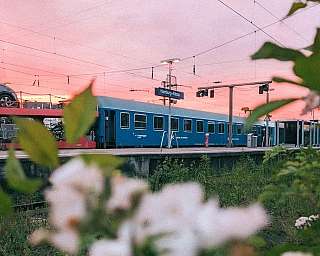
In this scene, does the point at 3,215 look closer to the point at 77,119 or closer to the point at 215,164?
the point at 77,119

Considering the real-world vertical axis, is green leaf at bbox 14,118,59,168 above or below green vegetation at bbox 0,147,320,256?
above

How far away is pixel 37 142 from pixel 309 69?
365 millimetres

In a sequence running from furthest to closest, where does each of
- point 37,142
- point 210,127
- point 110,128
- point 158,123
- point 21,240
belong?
point 210,127 → point 158,123 → point 110,128 → point 21,240 → point 37,142

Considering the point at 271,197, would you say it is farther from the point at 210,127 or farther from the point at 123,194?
the point at 210,127

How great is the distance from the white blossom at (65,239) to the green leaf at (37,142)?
9 centimetres

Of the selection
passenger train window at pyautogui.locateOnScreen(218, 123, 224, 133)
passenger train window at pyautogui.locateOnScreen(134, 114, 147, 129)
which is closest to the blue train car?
passenger train window at pyautogui.locateOnScreen(134, 114, 147, 129)

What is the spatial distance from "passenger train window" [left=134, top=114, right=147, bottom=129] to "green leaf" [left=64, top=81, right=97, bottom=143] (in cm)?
2307

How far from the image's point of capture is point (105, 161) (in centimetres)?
46

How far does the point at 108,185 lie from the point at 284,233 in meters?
5.97

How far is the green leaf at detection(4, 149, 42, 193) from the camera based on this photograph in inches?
18.3

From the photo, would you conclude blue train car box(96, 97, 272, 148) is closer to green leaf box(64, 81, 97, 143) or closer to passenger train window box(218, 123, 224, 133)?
passenger train window box(218, 123, 224, 133)

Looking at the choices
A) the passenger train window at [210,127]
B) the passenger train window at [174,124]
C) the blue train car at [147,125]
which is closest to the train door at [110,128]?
the blue train car at [147,125]

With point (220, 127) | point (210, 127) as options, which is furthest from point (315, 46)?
point (220, 127)

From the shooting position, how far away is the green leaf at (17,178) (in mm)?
466
